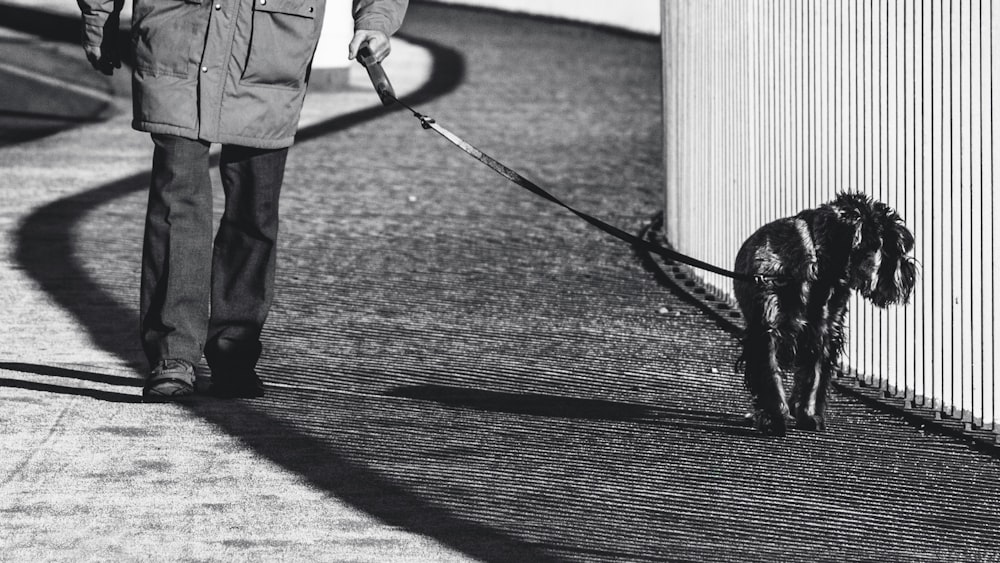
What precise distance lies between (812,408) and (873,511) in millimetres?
956

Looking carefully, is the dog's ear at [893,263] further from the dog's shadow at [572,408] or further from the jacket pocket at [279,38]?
the jacket pocket at [279,38]

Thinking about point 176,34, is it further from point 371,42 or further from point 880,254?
point 880,254

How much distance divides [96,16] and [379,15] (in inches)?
36.3

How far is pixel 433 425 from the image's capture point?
5293 millimetres

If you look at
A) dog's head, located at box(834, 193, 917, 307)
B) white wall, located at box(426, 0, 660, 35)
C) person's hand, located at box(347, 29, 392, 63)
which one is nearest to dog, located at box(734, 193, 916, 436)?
dog's head, located at box(834, 193, 917, 307)

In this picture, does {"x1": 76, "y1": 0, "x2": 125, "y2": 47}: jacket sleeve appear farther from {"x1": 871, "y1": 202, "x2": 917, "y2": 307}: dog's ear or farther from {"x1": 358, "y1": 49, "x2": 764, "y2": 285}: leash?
{"x1": 871, "y1": 202, "x2": 917, "y2": 307}: dog's ear

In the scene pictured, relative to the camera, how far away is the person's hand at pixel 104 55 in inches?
217

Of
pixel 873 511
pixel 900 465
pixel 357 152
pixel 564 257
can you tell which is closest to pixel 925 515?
pixel 873 511

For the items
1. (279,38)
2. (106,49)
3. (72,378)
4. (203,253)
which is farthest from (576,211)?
(72,378)

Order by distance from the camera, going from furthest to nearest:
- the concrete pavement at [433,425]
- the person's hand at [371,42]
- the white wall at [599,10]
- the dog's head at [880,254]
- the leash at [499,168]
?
1. the white wall at [599,10]
2. the person's hand at [371,42]
3. the leash at [499,168]
4. the dog's head at [880,254]
5. the concrete pavement at [433,425]

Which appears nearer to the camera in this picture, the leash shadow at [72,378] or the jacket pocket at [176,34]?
the jacket pocket at [176,34]

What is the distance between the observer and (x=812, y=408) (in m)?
5.42

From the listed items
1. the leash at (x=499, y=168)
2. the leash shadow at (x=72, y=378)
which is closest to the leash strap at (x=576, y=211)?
the leash at (x=499, y=168)

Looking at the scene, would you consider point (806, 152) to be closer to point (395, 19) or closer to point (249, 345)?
point (395, 19)
